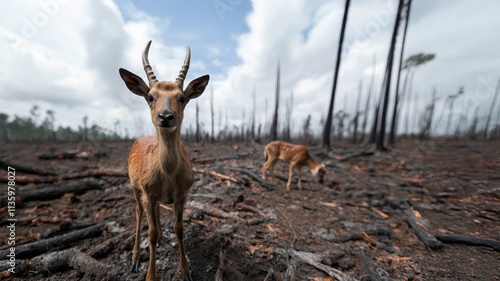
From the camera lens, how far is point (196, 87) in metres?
3.32

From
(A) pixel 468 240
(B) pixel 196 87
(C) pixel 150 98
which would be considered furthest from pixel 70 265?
(A) pixel 468 240

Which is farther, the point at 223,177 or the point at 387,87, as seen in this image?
the point at 387,87

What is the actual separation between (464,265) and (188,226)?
527 cm

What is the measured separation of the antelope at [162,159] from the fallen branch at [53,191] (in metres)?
3.78

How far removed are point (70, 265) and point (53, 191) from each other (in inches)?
132

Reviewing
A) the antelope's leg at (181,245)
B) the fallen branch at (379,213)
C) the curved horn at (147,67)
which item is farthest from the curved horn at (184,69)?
the fallen branch at (379,213)

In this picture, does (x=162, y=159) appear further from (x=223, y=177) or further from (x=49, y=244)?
(x=223, y=177)

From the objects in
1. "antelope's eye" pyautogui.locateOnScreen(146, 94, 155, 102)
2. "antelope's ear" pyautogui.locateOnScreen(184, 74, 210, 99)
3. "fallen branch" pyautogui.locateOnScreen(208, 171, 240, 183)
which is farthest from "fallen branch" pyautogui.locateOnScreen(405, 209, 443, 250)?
"antelope's eye" pyautogui.locateOnScreen(146, 94, 155, 102)

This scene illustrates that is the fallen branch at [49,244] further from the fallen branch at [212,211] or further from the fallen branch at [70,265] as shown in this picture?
the fallen branch at [212,211]

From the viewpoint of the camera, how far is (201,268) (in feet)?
10.4

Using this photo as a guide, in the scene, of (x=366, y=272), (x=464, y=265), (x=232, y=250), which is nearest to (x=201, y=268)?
(x=232, y=250)

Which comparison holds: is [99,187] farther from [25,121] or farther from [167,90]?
[25,121]

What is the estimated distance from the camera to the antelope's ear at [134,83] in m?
2.95

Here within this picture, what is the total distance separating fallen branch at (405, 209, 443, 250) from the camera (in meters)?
4.17
